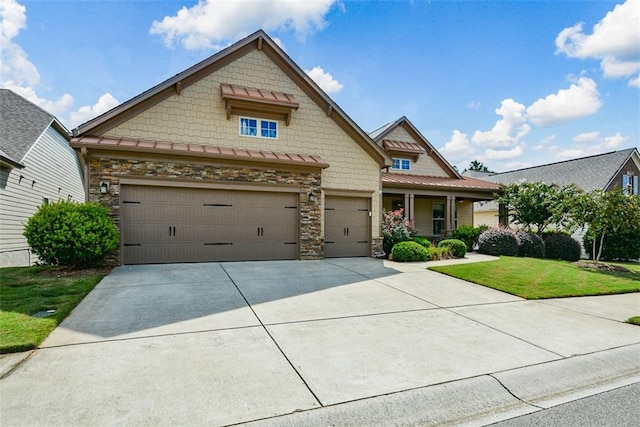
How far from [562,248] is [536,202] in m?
2.39

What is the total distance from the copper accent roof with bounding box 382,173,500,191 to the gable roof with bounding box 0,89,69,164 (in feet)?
48.3

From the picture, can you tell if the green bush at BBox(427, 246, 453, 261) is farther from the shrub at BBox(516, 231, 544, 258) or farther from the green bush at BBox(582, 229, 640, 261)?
the green bush at BBox(582, 229, 640, 261)

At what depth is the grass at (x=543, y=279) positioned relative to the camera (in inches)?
319

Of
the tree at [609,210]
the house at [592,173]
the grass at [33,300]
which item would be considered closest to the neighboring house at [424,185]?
the house at [592,173]

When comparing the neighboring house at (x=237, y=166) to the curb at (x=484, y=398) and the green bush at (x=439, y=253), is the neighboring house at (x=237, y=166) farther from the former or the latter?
the curb at (x=484, y=398)

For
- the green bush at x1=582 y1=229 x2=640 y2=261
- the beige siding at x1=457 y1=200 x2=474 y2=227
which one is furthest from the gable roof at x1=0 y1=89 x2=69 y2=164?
the green bush at x1=582 y1=229 x2=640 y2=261

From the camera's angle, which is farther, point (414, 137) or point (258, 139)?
point (414, 137)

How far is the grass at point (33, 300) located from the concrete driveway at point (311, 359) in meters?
0.20

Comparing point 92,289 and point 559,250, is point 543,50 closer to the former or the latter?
point 559,250

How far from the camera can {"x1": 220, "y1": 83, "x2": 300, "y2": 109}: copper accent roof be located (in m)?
11.3

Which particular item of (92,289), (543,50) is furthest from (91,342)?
(543,50)

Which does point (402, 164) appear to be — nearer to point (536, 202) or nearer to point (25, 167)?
point (536, 202)

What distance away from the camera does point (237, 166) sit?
11.2m

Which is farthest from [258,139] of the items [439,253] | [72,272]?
[439,253]
